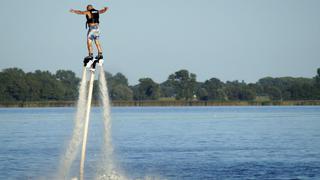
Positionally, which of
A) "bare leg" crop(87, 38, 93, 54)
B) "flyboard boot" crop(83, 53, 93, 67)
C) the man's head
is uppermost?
the man's head

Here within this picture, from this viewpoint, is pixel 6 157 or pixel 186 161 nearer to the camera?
pixel 186 161

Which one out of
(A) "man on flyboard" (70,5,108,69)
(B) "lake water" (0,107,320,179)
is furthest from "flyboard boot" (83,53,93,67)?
(B) "lake water" (0,107,320,179)

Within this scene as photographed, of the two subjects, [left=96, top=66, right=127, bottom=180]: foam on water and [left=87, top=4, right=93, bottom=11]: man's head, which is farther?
[left=96, top=66, right=127, bottom=180]: foam on water

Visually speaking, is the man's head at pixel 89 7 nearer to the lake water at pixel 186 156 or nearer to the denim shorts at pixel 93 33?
the denim shorts at pixel 93 33

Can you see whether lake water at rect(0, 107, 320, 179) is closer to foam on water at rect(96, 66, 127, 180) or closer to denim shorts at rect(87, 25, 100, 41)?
foam on water at rect(96, 66, 127, 180)

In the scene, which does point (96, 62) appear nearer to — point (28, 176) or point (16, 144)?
point (28, 176)

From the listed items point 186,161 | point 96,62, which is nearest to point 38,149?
point 186,161

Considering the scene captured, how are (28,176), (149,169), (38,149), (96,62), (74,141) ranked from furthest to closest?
(38,149) → (149,169) → (28,176) → (74,141) → (96,62)

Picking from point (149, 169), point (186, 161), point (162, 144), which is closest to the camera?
point (149, 169)

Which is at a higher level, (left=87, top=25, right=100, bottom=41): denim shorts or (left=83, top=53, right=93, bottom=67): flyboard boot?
(left=87, top=25, right=100, bottom=41): denim shorts

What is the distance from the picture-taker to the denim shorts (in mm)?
33906

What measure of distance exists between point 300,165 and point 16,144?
35.8 metres

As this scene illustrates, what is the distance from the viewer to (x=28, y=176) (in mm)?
53406

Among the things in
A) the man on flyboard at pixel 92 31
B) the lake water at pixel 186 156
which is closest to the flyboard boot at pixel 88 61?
the man on flyboard at pixel 92 31
